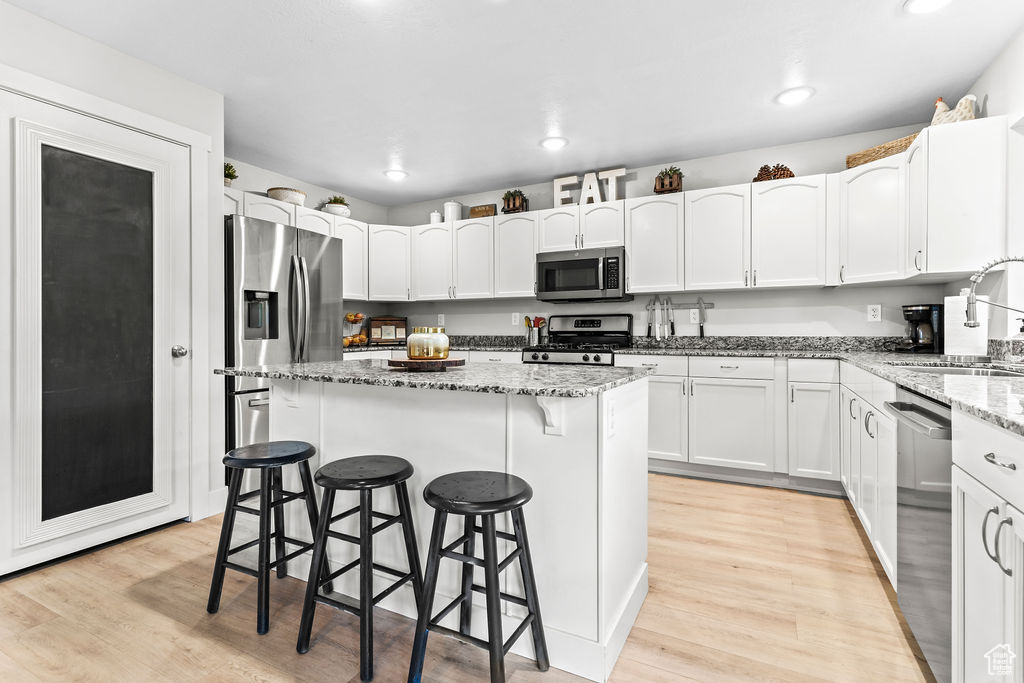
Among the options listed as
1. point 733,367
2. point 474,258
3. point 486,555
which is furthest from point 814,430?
point 474,258

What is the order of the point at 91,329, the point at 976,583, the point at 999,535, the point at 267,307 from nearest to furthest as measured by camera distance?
the point at 999,535 < the point at 976,583 < the point at 91,329 < the point at 267,307

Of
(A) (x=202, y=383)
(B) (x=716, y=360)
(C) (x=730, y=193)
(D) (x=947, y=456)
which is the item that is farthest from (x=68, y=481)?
(C) (x=730, y=193)

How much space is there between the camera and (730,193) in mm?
3598

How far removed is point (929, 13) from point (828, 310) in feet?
6.53

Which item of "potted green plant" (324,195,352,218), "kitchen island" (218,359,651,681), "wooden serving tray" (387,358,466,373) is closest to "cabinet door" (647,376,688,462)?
"kitchen island" (218,359,651,681)

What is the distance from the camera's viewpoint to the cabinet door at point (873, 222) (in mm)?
2975

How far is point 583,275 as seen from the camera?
13.5 feet

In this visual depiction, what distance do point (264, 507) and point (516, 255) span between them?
3196 mm

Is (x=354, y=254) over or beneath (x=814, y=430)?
over

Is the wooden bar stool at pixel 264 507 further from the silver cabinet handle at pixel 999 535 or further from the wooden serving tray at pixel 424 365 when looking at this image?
the silver cabinet handle at pixel 999 535

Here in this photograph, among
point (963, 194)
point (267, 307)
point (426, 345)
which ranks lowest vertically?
point (426, 345)

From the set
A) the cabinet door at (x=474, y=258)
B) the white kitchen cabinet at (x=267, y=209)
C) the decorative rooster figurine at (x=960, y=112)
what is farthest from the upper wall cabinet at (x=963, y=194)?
the white kitchen cabinet at (x=267, y=209)

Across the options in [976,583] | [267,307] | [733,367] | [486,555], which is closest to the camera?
[976,583]

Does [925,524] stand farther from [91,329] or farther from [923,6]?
[91,329]
